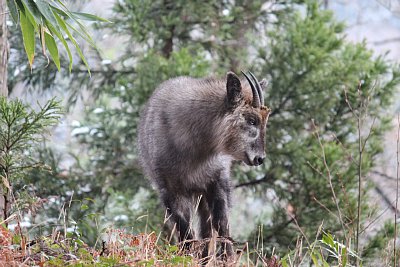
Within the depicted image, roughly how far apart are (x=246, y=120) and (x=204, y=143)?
0.45 metres

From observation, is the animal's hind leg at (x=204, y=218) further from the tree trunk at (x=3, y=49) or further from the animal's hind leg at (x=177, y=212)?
the tree trunk at (x=3, y=49)

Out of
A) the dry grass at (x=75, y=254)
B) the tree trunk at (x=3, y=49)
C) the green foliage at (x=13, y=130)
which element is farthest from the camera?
the tree trunk at (x=3, y=49)

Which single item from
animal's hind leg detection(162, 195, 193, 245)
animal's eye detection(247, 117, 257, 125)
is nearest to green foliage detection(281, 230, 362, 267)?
animal's eye detection(247, 117, 257, 125)

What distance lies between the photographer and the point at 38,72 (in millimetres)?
11992

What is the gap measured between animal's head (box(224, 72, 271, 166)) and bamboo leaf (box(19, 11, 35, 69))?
5.65 feet

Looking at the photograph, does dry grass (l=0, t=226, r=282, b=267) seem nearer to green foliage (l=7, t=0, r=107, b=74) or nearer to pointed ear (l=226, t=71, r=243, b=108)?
green foliage (l=7, t=0, r=107, b=74)

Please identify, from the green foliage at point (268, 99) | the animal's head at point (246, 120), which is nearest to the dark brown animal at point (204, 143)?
the animal's head at point (246, 120)


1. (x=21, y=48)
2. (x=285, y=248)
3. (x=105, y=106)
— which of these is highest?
(x=21, y=48)

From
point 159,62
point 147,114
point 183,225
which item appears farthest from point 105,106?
point 183,225

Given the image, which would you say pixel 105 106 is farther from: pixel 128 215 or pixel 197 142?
pixel 197 142

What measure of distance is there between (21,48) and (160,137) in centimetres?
568

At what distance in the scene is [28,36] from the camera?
5227mm

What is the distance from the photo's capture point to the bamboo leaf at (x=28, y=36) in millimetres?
5168

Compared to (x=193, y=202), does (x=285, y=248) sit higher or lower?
lower
